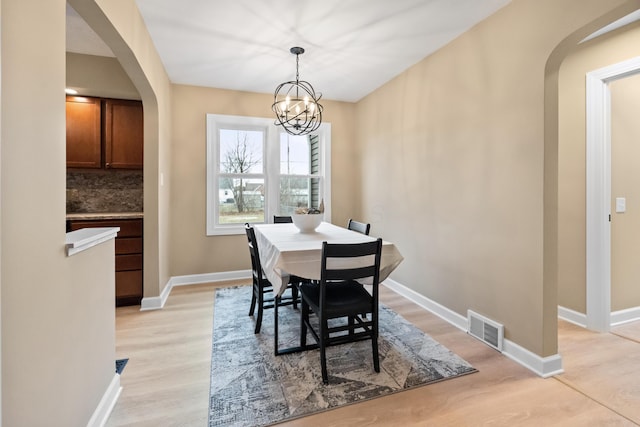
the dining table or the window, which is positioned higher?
the window

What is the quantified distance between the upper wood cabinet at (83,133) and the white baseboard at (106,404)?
264 centimetres

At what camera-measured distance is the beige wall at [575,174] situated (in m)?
2.70

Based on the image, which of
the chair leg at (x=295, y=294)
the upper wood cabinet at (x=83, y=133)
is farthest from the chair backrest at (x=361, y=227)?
the upper wood cabinet at (x=83, y=133)

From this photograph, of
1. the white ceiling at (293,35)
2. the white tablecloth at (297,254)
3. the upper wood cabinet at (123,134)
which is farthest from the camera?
the upper wood cabinet at (123,134)

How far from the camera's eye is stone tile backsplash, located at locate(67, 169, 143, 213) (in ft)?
11.8

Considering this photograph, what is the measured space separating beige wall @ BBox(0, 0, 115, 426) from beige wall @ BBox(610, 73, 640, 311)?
13.4 feet

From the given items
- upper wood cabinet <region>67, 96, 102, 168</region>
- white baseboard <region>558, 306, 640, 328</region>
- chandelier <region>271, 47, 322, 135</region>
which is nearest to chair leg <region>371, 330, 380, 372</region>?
chandelier <region>271, 47, 322, 135</region>

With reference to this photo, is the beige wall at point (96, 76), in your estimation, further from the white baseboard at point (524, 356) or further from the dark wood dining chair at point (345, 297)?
the white baseboard at point (524, 356)

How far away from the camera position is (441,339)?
250 centimetres

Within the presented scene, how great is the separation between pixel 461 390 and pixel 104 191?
14.0 ft

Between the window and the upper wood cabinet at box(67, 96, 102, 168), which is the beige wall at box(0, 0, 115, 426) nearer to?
the upper wood cabinet at box(67, 96, 102, 168)

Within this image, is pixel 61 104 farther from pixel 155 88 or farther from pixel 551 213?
pixel 551 213

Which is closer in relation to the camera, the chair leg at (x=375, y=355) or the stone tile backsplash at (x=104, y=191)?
the chair leg at (x=375, y=355)

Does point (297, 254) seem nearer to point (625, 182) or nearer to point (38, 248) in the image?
point (38, 248)
